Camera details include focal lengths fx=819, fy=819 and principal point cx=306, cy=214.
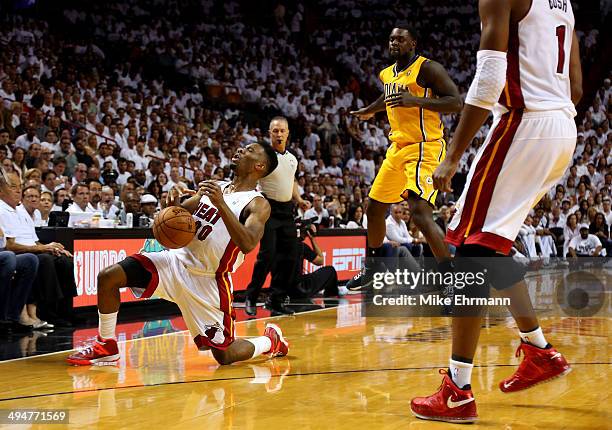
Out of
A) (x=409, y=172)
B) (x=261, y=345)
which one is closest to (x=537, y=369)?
(x=261, y=345)

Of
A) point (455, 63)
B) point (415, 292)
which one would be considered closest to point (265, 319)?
point (415, 292)

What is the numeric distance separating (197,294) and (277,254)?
Answer: 132 inches

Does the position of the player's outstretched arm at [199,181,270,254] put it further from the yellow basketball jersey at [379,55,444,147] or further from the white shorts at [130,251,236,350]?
the yellow basketball jersey at [379,55,444,147]

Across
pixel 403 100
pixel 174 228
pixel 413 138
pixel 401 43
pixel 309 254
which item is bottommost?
pixel 309 254

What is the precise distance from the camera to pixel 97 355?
16.2 feet

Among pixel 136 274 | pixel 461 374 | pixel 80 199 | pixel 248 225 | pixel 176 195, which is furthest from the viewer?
pixel 80 199

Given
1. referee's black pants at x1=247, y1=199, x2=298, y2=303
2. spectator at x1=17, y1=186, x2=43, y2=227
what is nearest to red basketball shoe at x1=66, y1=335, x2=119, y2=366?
spectator at x1=17, y1=186, x2=43, y2=227

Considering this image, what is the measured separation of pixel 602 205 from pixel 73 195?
382 inches

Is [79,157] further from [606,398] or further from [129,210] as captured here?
[606,398]

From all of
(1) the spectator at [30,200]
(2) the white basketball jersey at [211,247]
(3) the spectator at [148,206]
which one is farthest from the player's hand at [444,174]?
(3) the spectator at [148,206]

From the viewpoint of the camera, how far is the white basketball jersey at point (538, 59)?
3.46 metres

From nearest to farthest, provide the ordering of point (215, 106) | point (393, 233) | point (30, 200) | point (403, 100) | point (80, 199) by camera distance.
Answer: point (403, 100), point (30, 200), point (80, 199), point (393, 233), point (215, 106)

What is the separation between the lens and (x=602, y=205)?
48.7ft

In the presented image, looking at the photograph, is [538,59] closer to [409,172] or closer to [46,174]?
[409,172]
